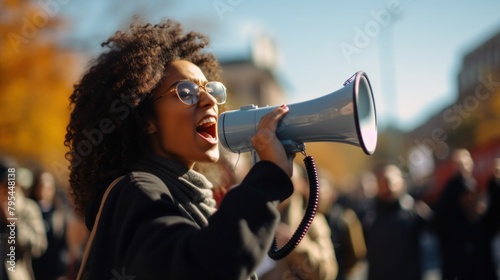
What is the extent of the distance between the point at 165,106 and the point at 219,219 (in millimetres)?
660

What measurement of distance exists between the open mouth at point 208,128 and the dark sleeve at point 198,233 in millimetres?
383

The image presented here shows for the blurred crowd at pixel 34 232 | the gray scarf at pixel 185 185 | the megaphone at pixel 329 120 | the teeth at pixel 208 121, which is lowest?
the blurred crowd at pixel 34 232

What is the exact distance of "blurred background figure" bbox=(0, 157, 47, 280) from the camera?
539 centimetres

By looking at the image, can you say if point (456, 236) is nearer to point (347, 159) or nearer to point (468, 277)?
point (468, 277)

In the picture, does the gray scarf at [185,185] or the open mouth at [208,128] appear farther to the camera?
the open mouth at [208,128]

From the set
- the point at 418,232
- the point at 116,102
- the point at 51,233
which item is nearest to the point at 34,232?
the point at 51,233

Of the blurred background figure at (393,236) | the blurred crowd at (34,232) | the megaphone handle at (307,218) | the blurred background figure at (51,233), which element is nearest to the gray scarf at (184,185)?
the megaphone handle at (307,218)

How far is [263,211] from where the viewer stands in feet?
5.63

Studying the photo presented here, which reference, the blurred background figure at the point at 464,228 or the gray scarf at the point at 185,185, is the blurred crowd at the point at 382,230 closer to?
the blurred background figure at the point at 464,228

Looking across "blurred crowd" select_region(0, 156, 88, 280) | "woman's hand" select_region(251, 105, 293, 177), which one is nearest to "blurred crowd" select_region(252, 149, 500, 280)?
"blurred crowd" select_region(0, 156, 88, 280)

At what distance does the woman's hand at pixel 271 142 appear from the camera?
183 centimetres

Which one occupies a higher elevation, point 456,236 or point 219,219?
point 219,219

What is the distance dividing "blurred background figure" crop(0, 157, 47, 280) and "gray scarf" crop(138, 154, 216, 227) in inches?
142

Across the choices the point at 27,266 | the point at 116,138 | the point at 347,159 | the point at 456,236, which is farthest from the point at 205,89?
the point at 347,159
